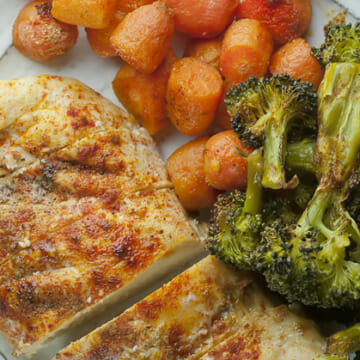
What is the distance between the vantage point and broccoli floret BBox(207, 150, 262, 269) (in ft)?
9.44

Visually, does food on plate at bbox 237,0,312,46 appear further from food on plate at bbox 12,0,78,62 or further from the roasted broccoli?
food on plate at bbox 12,0,78,62

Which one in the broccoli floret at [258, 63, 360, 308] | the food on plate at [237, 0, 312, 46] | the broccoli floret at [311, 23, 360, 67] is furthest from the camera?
the food on plate at [237, 0, 312, 46]

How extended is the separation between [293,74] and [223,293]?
4.43 feet

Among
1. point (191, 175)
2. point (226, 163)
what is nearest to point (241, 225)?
point (226, 163)

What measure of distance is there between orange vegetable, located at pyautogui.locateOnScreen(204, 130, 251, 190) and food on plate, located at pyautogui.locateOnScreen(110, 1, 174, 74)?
0.64 m

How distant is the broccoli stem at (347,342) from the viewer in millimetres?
2812

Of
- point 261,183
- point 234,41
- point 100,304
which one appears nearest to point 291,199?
point 261,183

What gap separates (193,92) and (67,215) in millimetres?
1045

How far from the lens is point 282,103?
2912 mm

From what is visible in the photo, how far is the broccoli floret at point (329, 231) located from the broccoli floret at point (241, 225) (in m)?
0.09

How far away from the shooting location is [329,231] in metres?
2.71

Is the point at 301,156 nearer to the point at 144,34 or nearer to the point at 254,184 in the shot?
the point at 254,184

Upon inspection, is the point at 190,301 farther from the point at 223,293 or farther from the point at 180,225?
the point at 180,225

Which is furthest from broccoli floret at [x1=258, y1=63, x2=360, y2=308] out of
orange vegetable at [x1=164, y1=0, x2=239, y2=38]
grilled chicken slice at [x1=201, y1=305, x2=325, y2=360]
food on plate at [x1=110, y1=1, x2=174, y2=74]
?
food on plate at [x1=110, y1=1, x2=174, y2=74]
